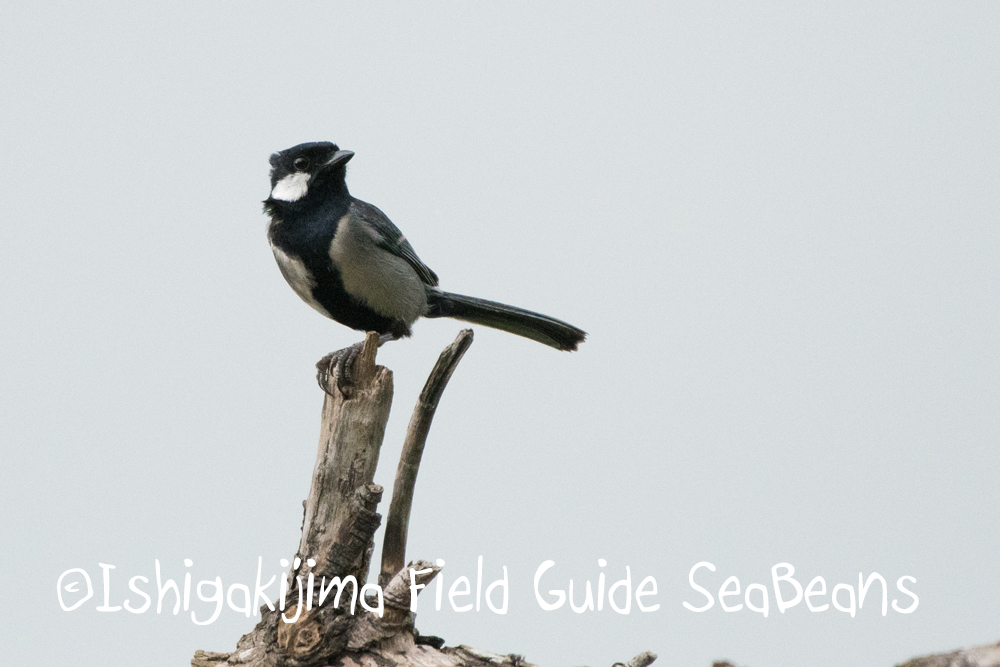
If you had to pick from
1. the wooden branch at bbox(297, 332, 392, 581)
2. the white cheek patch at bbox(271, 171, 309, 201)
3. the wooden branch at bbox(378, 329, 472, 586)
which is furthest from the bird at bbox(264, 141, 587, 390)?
the wooden branch at bbox(378, 329, 472, 586)

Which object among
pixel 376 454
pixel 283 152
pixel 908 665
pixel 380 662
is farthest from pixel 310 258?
pixel 908 665

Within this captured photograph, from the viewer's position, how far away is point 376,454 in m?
3.25

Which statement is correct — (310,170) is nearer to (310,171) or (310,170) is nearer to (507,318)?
(310,171)

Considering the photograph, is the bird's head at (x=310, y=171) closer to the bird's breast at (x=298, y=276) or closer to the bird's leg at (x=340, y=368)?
the bird's breast at (x=298, y=276)

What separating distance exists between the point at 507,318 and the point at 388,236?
651mm

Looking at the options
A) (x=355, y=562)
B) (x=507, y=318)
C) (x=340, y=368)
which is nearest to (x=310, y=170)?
(x=340, y=368)

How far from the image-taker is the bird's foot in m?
3.30

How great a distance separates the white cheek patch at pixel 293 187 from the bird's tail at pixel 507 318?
0.72 m

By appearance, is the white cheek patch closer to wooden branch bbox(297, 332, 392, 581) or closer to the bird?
the bird

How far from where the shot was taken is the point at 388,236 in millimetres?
3771

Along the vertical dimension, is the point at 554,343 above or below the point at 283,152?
below

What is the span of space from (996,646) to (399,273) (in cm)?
245

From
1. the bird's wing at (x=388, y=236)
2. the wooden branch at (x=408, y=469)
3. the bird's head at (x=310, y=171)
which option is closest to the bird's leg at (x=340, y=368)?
the wooden branch at (x=408, y=469)

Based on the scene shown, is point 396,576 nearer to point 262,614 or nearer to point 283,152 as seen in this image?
point 262,614
